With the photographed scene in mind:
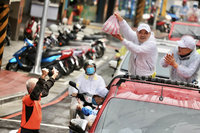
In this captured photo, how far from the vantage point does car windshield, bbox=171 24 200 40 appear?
55.4ft

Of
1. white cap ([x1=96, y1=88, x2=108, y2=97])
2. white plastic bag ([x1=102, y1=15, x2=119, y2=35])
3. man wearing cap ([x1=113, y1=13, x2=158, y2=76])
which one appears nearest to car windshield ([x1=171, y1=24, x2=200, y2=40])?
man wearing cap ([x1=113, y1=13, x2=158, y2=76])

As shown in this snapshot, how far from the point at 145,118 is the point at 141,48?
7.72 feet

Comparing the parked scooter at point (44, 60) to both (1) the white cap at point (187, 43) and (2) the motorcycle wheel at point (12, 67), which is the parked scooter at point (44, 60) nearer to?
(2) the motorcycle wheel at point (12, 67)

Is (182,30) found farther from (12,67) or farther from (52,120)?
(52,120)

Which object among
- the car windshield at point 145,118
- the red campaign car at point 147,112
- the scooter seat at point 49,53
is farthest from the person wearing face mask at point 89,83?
the scooter seat at point 49,53

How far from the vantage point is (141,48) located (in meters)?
7.86

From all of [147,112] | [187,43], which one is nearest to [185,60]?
[187,43]

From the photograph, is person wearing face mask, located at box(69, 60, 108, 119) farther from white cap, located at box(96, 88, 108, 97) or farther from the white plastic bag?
the white plastic bag

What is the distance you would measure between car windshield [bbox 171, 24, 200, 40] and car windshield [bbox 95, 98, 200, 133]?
37.1ft

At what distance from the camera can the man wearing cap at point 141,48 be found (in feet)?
25.8

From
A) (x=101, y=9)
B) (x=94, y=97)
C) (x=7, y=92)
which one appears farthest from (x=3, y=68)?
(x=101, y=9)

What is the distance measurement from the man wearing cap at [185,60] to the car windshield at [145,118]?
1.89 metres

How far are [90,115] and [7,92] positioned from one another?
20.8ft

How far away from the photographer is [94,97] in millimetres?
8086
